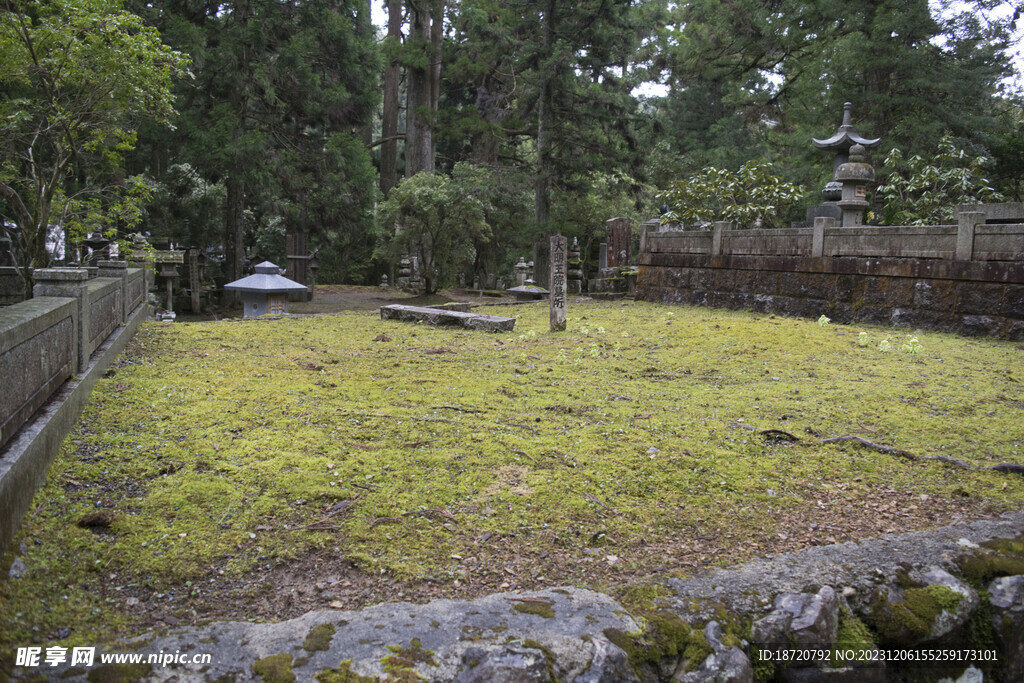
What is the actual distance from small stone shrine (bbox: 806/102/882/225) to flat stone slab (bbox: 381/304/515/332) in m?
6.93

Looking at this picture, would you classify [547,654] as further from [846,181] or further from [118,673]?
[846,181]

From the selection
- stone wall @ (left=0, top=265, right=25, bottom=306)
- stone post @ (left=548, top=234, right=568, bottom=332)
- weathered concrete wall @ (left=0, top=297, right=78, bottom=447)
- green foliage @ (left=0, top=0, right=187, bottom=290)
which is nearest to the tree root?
weathered concrete wall @ (left=0, top=297, right=78, bottom=447)

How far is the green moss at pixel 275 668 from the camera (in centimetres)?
207

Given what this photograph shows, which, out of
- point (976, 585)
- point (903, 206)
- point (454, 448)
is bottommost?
point (976, 585)

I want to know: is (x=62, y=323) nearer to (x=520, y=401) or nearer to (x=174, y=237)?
(x=520, y=401)

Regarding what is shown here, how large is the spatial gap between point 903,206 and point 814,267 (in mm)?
3527

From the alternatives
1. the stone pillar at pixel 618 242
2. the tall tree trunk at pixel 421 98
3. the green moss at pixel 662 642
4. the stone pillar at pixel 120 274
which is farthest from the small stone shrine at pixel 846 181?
the green moss at pixel 662 642

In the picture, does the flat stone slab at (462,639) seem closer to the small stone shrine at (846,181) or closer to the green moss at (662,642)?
the green moss at (662,642)

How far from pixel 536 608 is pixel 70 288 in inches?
160

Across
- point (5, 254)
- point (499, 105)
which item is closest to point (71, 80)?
point (5, 254)

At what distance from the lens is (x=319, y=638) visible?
2254 mm

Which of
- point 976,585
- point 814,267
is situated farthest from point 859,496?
point 814,267

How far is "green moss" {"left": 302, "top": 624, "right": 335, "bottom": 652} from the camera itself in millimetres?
2209

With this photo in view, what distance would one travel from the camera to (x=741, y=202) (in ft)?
53.4
